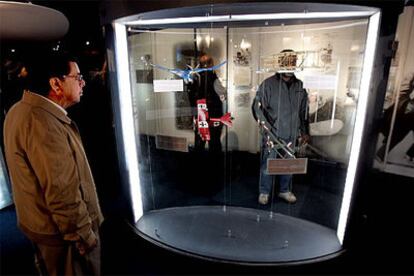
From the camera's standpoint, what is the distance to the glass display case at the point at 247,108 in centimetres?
175

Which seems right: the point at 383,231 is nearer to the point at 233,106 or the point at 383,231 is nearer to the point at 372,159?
the point at 372,159

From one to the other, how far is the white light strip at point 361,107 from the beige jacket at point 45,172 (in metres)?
1.63

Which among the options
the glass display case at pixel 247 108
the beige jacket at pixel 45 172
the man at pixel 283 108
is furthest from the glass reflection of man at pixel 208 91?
the beige jacket at pixel 45 172

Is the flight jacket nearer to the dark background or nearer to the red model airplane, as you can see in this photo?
the red model airplane

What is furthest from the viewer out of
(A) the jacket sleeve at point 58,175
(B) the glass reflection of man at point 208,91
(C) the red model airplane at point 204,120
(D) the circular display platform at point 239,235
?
(B) the glass reflection of man at point 208,91

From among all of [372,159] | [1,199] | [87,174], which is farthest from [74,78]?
[1,199]

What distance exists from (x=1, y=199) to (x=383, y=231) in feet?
12.4

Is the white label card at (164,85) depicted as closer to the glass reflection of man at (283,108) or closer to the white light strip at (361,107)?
the glass reflection of man at (283,108)

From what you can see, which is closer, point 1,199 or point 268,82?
point 268,82

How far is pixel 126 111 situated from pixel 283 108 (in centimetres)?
135

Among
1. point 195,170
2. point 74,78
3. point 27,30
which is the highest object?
point 27,30

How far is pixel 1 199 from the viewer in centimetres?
262

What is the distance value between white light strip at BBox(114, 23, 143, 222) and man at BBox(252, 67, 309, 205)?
1.15 m

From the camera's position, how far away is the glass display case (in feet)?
5.75
